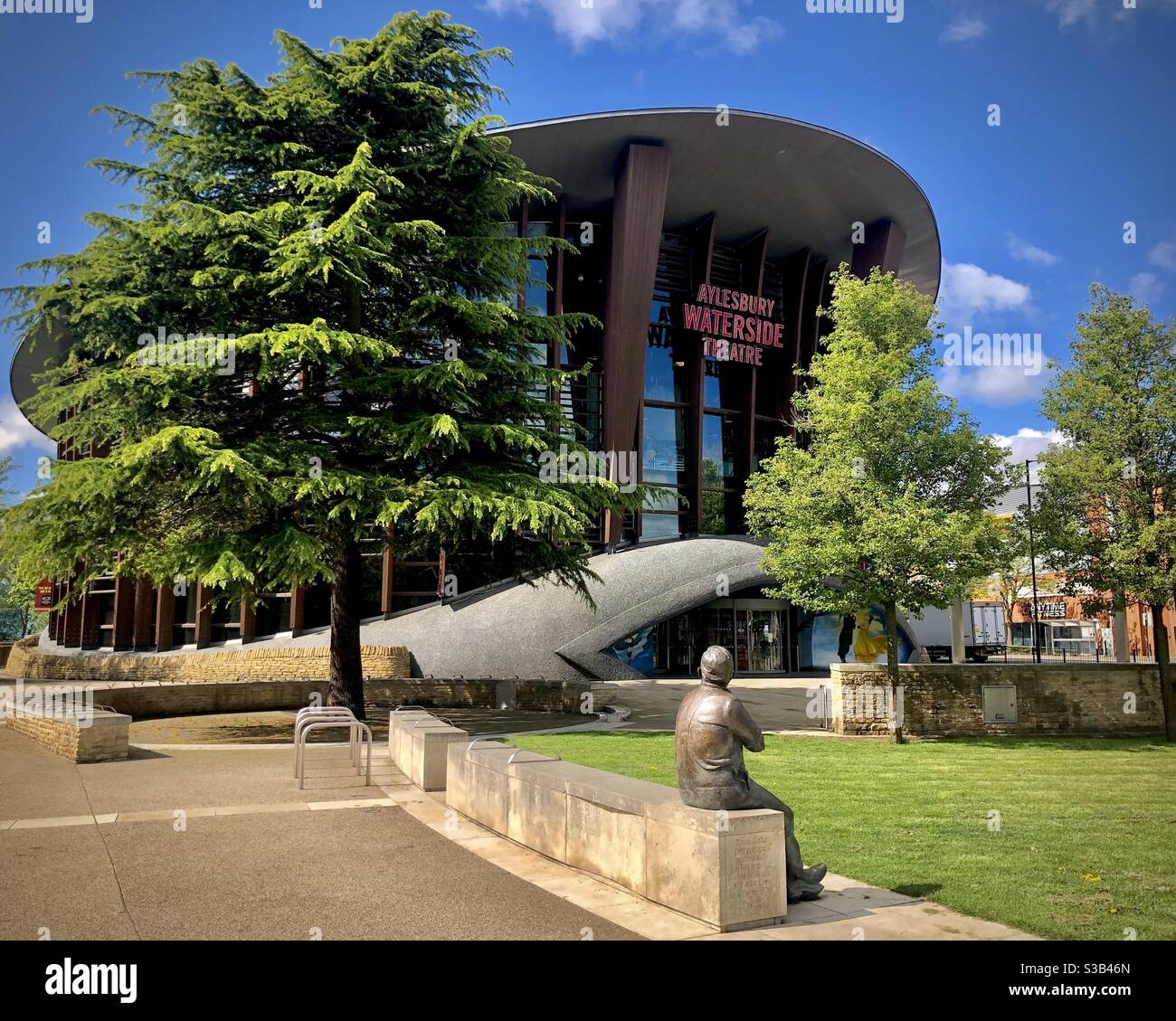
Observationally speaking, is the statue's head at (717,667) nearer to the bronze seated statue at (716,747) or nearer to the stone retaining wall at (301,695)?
the bronze seated statue at (716,747)

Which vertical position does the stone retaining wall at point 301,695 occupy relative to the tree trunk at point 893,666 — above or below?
below

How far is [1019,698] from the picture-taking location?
18.3 m

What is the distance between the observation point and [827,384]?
18.9 metres

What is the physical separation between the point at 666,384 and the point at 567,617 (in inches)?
556

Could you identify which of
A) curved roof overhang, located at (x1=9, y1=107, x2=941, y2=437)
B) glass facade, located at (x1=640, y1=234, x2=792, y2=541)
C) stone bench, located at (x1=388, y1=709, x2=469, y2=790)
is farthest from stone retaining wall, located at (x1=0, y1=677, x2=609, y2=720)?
glass facade, located at (x1=640, y1=234, x2=792, y2=541)

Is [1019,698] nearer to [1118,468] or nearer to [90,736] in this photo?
[1118,468]

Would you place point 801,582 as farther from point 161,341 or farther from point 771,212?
point 771,212

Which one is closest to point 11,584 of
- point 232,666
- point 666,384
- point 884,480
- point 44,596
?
point 44,596

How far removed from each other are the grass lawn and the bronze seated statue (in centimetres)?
171

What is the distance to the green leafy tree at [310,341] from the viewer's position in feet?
48.6

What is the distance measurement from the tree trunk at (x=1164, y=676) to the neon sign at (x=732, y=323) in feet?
70.8

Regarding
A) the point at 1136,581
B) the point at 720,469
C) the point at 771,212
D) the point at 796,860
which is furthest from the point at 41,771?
the point at 771,212

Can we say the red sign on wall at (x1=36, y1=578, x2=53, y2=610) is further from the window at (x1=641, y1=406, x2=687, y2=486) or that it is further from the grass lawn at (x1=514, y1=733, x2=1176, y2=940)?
the grass lawn at (x1=514, y1=733, x2=1176, y2=940)

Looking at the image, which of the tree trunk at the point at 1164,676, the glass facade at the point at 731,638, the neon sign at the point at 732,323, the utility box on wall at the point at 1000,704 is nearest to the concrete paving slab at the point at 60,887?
the utility box on wall at the point at 1000,704
